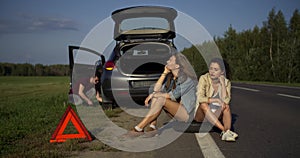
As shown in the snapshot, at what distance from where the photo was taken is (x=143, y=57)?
23.0 ft

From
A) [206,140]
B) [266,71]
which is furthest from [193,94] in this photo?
[266,71]

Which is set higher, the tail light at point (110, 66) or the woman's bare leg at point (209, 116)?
the tail light at point (110, 66)

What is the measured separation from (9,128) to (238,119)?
14.9 feet

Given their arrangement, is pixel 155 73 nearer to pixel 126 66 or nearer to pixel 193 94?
pixel 126 66

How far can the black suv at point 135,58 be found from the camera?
6.77 m

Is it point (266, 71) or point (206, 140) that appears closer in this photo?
point (206, 140)

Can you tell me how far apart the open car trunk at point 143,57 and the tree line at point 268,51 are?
75.0 feet

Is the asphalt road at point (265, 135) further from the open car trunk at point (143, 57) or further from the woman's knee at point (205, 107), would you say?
the open car trunk at point (143, 57)

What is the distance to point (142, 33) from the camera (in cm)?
741

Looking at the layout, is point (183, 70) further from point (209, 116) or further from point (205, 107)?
point (209, 116)

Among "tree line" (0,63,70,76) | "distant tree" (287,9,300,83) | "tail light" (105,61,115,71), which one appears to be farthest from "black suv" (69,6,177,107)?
"tree line" (0,63,70,76)

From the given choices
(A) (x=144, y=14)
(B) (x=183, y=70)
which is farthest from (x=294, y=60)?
(B) (x=183, y=70)

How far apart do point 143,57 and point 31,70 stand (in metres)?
107

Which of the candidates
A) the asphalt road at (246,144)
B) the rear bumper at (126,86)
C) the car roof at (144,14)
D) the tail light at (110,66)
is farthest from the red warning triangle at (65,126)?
the car roof at (144,14)
